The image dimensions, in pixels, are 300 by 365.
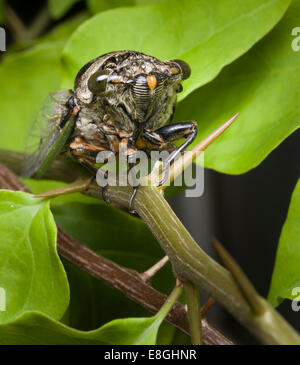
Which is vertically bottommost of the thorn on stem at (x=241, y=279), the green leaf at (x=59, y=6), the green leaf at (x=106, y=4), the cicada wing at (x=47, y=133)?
the thorn on stem at (x=241, y=279)

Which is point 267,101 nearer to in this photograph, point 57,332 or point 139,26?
point 139,26

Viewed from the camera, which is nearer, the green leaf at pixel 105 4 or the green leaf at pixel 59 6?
the green leaf at pixel 105 4

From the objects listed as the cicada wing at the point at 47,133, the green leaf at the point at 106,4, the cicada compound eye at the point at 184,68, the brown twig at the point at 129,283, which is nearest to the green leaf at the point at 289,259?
the brown twig at the point at 129,283

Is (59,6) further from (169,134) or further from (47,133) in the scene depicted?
(169,134)

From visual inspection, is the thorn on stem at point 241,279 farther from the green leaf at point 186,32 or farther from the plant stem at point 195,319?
the green leaf at point 186,32

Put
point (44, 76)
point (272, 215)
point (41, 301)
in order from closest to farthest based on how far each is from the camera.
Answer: point (41, 301)
point (44, 76)
point (272, 215)

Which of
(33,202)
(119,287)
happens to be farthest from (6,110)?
(119,287)
